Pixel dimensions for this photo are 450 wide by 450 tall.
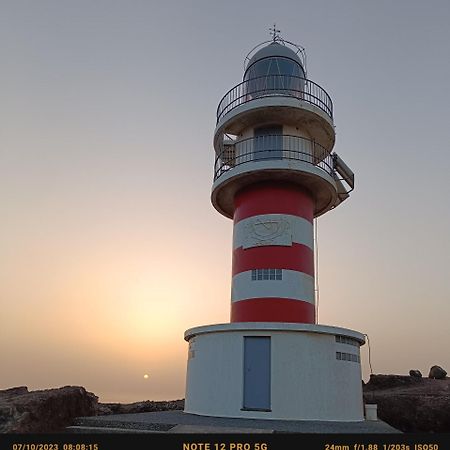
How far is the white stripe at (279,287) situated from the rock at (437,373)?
81.0 feet

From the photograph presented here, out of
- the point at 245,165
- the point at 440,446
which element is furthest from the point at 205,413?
the point at 245,165

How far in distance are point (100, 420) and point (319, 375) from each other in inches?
279

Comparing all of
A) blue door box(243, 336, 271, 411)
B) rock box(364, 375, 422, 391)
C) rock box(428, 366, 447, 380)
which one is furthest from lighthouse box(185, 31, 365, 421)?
rock box(428, 366, 447, 380)

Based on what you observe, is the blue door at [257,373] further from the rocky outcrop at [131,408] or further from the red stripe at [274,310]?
the rocky outcrop at [131,408]

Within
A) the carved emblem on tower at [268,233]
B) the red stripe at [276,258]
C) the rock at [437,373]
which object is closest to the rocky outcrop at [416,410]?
the rock at [437,373]

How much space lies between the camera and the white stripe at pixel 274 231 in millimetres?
18031

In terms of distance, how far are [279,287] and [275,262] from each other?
99 cm

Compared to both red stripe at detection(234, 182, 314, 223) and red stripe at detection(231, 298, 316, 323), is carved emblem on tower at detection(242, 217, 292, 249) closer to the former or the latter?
red stripe at detection(234, 182, 314, 223)

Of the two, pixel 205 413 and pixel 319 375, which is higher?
pixel 319 375

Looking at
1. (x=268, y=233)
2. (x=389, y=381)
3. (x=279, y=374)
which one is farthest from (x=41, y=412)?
(x=389, y=381)

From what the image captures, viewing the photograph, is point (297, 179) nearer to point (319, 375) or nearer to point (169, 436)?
point (319, 375)

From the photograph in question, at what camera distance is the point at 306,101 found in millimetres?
18938

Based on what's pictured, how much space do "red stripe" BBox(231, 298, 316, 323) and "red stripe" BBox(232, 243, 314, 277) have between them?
132cm

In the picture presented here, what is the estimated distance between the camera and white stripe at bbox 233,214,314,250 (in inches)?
710
